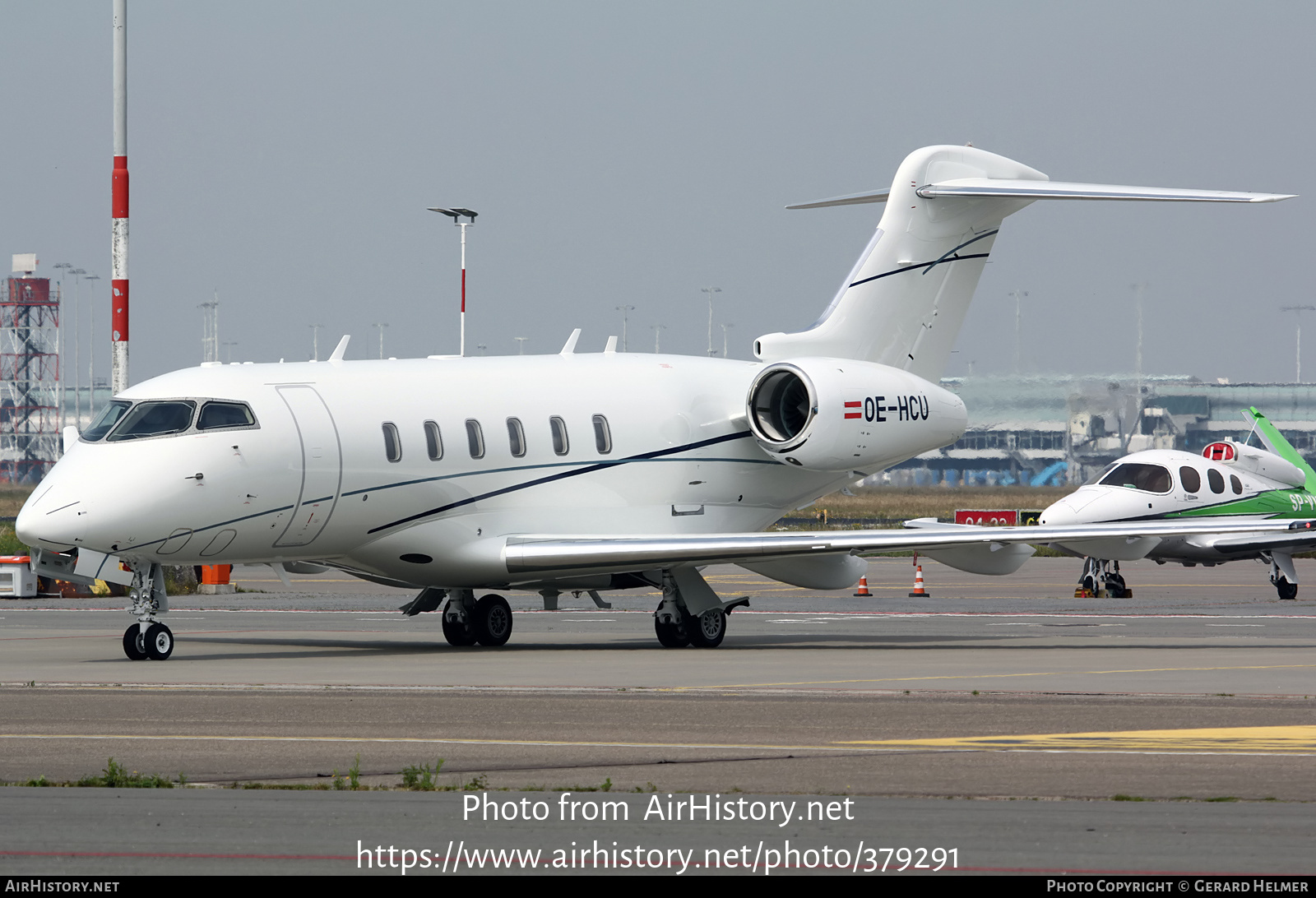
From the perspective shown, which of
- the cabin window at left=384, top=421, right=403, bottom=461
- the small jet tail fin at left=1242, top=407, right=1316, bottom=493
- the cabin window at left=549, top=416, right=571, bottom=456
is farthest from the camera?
the small jet tail fin at left=1242, top=407, right=1316, bottom=493

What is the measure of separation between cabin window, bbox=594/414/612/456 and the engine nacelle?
2.15 m

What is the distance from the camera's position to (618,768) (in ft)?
36.3

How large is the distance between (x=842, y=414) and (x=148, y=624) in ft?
30.9

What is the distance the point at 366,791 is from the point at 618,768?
→ 1692mm

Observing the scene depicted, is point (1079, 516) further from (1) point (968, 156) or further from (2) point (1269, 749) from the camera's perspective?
(2) point (1269, 749)

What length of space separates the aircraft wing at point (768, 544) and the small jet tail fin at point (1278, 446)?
1458cm

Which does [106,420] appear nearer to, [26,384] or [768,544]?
[768,544]

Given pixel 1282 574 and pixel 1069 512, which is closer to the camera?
pixel 1069 512

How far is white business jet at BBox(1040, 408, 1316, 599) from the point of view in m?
32.3

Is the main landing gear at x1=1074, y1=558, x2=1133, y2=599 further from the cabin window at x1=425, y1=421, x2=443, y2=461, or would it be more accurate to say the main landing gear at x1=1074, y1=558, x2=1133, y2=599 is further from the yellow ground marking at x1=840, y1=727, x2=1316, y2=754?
the yellow ground marking at x1=840, y1=727, x2=1316, y2=754

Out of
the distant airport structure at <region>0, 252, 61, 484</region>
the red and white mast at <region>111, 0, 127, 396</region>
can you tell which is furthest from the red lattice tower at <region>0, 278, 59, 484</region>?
the red and white mast at <region>111, 0, 127, 396</region>

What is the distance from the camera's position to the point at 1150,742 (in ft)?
40.5

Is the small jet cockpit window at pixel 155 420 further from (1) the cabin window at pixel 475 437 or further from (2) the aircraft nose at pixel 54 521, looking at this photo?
(1) the cabin window at pixel 475 437

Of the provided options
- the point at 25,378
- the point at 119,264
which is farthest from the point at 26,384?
the point at 119,264
